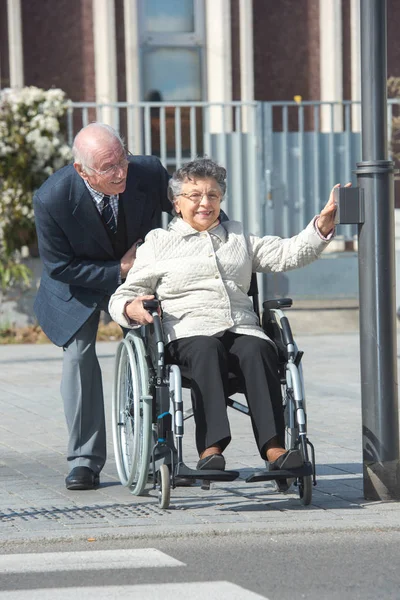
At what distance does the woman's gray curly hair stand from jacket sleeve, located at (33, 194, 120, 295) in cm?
47

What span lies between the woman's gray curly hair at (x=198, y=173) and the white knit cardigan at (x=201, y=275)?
161 millimetres

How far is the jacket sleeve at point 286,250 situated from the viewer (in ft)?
17.7

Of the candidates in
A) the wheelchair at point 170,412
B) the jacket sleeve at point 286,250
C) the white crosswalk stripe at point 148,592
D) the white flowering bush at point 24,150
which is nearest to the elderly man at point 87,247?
the wheelchair at point 170,412

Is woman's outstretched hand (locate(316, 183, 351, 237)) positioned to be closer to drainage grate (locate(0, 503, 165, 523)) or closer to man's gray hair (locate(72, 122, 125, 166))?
man's gray hair (locate(72, 122, 125, 166))

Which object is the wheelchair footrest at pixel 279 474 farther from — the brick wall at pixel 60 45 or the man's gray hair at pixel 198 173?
the brick wall at pixel 60 45

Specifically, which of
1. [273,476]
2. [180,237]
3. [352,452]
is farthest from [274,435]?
[352,452]

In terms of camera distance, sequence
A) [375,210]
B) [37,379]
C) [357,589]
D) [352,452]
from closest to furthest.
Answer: [357,589] < [375,210] < [352,452] < [37,379]

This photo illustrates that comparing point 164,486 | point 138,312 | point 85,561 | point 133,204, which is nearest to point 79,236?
point 133,204

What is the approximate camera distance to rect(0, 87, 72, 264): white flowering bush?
11.8m

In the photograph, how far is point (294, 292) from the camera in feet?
40.2

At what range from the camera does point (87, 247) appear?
18.6ft

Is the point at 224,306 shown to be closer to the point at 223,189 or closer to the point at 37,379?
the point at 223,189

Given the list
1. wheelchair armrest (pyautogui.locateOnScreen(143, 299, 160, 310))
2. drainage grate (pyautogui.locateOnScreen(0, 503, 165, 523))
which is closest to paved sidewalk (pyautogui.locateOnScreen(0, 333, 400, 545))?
drainage grate (pyautogui.locateOnScreen(0, 503, 165, 523))

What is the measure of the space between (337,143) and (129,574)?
8.47 metres
